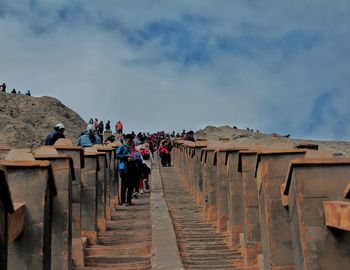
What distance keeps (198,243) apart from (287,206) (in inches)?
153

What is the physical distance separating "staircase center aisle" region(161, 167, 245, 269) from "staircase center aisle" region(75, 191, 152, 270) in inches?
22.6

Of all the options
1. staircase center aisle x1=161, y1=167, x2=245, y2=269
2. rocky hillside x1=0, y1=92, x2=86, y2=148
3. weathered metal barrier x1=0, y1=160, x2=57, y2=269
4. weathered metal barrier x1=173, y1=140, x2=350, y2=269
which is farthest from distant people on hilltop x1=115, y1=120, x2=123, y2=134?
weathered metal barrier x1=0, y1=160, x2=57, y2=269

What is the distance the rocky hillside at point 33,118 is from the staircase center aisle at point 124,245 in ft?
121

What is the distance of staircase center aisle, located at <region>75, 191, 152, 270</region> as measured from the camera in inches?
327

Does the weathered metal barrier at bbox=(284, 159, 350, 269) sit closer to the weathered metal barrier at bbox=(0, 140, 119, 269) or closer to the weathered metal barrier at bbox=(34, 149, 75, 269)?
the weathered metal barrier at bbox=(0, 140, 119, 269)

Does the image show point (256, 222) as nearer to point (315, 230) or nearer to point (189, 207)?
point (315, 230)

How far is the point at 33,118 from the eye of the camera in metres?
61.0

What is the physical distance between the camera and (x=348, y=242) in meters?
4.66

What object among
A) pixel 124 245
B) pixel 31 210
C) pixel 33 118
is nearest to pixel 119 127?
pixel 33 118

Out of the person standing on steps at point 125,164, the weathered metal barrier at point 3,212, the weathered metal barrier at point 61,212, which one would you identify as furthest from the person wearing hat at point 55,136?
the weathered metal barrier at point 3,212

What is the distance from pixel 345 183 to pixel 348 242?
47cm

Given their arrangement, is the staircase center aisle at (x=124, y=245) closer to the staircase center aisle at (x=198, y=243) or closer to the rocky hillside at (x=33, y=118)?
the staircase center aisle at (x=198, y=243)

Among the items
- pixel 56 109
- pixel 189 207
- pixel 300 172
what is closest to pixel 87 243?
pixel 300 172

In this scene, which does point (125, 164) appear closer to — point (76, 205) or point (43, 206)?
point (76, 205)
